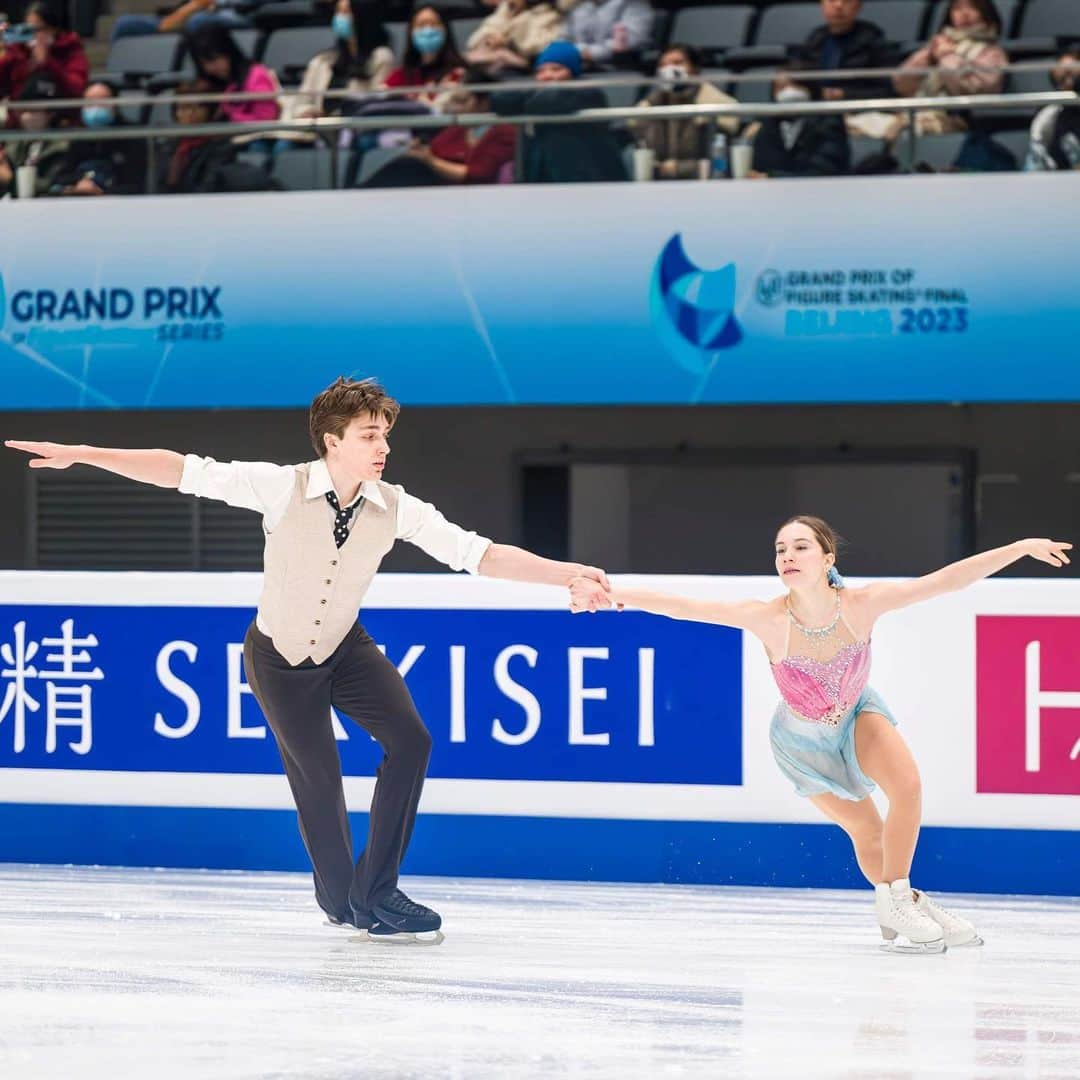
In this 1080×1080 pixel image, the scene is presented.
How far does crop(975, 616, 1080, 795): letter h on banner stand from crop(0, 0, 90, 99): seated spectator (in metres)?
6.35

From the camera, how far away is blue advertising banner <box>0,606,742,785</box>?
5.40 meters

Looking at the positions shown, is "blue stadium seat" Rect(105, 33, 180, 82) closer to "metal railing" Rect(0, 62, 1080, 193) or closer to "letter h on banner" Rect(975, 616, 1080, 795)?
"metal railing" Rect(0, 62, 1080, 193)

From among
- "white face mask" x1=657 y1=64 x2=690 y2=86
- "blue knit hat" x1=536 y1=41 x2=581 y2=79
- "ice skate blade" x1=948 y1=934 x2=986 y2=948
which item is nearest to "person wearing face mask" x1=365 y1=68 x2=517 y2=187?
"blue knit hat" x1=536 y1=41 x2=581 y2=79

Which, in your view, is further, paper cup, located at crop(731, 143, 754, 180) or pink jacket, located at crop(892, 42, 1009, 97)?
paper cup, located at crop(731, 143, 754, 180)

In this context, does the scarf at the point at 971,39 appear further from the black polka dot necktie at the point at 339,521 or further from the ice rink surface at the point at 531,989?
the black polka dot necktie at the point at 339,521

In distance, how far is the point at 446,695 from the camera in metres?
5.50

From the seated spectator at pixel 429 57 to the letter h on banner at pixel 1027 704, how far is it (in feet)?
16.2

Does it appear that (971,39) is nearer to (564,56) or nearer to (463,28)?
(564,56)

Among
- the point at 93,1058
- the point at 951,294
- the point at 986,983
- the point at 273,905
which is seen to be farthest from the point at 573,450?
the point at 93,1058

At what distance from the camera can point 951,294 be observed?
8.94 metres

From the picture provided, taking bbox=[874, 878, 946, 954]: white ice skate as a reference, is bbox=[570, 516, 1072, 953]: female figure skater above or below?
above

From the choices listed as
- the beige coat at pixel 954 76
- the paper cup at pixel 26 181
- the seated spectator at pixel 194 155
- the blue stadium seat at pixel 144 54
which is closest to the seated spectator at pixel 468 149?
the seated spectator at pixel 194 155

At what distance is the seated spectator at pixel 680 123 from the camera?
8.47m

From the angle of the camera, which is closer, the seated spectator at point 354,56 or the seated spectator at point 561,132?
the seated spectator at point 561,132
